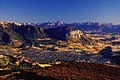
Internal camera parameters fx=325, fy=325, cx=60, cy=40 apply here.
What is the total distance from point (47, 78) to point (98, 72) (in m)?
24.3

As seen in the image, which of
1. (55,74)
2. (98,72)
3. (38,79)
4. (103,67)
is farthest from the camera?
(103,67)

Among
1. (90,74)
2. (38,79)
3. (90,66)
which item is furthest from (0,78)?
(90,66)

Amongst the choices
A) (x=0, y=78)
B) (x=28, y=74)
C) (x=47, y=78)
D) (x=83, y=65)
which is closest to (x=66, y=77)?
(x=47, y=78)

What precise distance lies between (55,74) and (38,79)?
8.51 meters

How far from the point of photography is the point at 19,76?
9788 cm

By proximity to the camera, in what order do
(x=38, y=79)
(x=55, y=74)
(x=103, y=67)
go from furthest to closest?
(x=103, y=67)
(x=55, y=74)
(x=38, y=79)

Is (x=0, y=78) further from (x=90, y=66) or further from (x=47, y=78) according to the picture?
(x=90, y=66)

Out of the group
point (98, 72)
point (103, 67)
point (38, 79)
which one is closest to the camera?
point (38, 79)

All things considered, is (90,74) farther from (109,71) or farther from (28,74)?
(28,74)

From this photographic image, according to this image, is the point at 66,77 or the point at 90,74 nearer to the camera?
the point at 66,77

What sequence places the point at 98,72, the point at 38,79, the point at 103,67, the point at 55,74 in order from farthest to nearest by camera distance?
the point at 103,67, the point at 98,72, the point at 55,74, the point at 38,79

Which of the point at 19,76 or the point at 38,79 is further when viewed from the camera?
the point at 19,76

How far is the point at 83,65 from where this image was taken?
120 metres

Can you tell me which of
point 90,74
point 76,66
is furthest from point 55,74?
point 76,66
